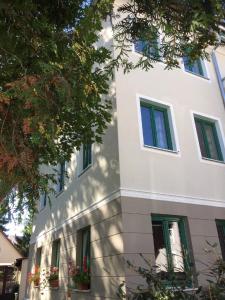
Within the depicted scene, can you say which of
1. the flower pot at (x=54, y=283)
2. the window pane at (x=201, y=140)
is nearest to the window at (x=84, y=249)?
the flower pot at (x=54, y=283)

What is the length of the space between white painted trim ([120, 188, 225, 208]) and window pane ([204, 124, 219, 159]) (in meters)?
1.69

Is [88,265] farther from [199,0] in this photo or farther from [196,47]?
[199,0]

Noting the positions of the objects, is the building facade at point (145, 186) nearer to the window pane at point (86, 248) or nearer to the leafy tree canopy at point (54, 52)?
the window pane at point (86, 248)

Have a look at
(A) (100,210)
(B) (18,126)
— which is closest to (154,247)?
(A) (100,210)

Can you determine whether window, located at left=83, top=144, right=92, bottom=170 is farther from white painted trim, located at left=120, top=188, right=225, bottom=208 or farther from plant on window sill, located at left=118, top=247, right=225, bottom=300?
plant on window sill, located at left=118, top=247, right=225, bottom=300

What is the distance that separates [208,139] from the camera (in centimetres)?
982

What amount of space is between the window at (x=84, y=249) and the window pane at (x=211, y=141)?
4.69m

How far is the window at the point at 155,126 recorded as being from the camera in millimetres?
8633

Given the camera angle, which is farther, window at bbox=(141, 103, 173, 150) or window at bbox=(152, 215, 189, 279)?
window at bbox=(141, 103, 173, 150)

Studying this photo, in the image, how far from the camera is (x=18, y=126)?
15.4 ft

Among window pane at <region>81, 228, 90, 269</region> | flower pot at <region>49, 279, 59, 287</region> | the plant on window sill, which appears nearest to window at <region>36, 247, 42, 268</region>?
flower pot at <region>49, 279, 59, 287</region>

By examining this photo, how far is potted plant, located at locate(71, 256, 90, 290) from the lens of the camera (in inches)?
307

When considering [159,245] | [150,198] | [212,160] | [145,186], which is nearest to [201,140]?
[212,160]

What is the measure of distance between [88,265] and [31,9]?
21.8 feet
